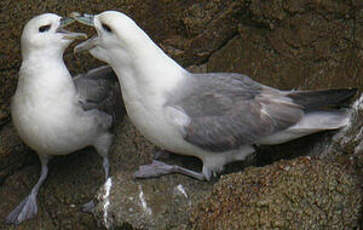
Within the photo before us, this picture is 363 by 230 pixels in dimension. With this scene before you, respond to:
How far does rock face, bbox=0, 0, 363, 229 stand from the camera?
366 centimetres

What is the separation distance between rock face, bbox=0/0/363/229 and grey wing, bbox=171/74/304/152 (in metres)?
0.32

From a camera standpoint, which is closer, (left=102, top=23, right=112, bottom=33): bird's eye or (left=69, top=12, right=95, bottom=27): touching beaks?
(left=102, top=23, right=112, bottom=33): bird's eye

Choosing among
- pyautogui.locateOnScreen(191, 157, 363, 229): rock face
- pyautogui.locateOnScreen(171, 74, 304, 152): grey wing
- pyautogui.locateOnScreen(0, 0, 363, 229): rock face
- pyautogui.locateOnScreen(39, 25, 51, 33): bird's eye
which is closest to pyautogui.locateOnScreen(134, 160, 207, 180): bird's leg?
pyautogui.locateOnScreen(0, 0, 363, 229): rock face

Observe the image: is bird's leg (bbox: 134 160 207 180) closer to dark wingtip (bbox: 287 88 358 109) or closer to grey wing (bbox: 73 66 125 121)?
grey wing (bbox: 73 66 125 121)

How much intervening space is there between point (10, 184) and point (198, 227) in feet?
8.03

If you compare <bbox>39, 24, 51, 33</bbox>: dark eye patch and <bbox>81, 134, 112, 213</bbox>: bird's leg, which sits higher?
<bbox>39, 24, 51, 33</bbox>: dark eye patch

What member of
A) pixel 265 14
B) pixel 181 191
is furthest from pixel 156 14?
pixel 181 191

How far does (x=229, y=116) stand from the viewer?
4.26 m

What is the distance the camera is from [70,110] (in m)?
4.76

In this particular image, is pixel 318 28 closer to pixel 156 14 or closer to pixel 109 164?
pixel 156 14

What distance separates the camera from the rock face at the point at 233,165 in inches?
144

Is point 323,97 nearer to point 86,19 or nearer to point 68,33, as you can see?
point 86,19

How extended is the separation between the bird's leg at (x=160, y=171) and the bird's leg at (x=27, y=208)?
1.13 meters

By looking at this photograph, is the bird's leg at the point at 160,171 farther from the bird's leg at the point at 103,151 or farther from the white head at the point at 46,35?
the white head at the point at 46,35
